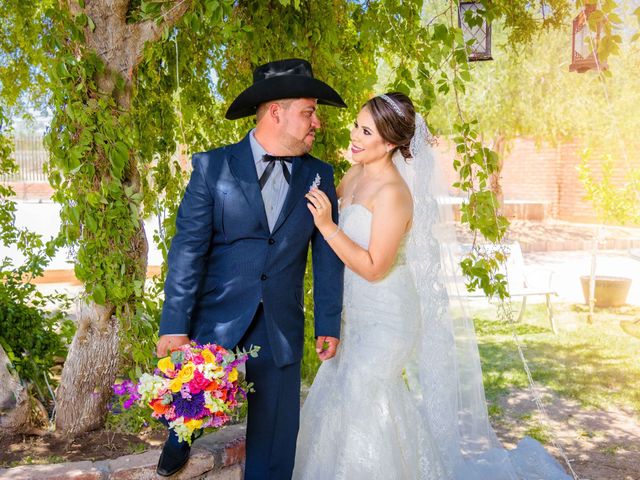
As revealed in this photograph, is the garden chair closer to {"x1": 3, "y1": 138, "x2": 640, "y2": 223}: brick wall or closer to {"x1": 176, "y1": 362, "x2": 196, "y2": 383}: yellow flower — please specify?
{"x1": 176, "y1": 362, "x2": 196, "y2": 383}: yellow flower

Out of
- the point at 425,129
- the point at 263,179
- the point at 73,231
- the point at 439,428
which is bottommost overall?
the point at 439,428

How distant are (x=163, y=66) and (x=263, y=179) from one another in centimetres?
157

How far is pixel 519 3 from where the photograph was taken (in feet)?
14.3

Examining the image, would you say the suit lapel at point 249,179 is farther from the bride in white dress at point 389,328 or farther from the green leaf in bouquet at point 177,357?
the green leaf in bouquet at point 177,357

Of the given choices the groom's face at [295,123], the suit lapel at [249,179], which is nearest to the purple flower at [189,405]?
the suit lapel at [249,179]

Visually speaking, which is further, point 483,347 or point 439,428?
point 483,347

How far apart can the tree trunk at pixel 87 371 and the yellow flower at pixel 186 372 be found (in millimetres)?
1300

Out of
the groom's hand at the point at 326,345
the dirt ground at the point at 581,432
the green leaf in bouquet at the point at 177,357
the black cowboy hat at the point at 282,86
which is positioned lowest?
the dirt ground at the point at 581,432

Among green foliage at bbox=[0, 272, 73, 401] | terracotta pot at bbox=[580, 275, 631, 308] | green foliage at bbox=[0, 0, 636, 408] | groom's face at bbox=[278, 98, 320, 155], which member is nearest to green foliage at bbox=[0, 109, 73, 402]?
green foliage at bbox=[0, 272, 73, 401]

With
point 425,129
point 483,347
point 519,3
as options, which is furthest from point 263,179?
point 483,347

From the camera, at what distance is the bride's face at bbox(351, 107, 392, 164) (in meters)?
2.83

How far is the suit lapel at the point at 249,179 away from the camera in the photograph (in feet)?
7.91

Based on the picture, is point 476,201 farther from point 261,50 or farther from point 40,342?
point 40,342

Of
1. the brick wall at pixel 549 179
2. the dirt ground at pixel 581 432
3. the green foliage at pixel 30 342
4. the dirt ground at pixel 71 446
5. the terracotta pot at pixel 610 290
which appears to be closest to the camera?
the dirt ground at pixel 71 446
